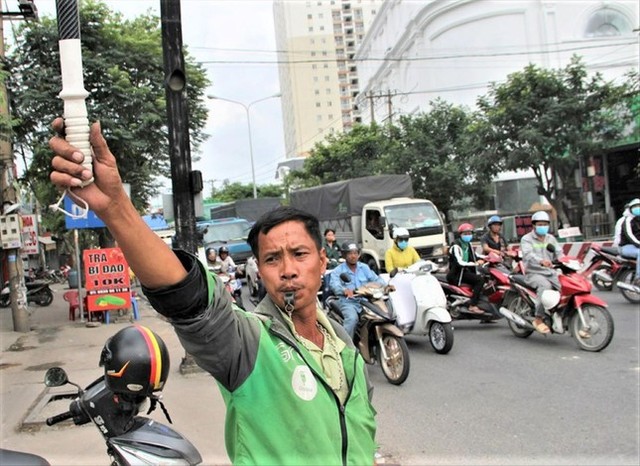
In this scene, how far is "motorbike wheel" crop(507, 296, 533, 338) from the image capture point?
23.2ft

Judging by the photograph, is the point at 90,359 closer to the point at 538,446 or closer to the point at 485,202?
the point at 538,446

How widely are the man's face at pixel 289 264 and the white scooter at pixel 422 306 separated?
5139mm

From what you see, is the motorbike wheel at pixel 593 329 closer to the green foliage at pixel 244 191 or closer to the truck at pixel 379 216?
the truck at pixel 379 216

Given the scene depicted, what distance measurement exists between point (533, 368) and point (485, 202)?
73.4 ft

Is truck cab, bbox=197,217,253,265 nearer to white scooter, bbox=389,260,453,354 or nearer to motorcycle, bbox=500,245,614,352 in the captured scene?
white scooter, bbox=389,260,453,354

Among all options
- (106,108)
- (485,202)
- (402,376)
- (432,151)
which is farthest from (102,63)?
(485,202)

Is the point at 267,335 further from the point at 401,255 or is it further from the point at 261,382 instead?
the point at 401,255

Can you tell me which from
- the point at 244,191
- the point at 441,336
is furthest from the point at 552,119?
the point at 244,191

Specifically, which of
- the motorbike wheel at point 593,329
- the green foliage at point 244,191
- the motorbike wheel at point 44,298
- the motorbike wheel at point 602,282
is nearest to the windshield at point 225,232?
the motorbike wheel at point 44,298

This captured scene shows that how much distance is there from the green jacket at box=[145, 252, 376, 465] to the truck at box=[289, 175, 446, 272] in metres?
12.0

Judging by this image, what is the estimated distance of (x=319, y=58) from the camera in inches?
3935

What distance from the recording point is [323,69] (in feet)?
337

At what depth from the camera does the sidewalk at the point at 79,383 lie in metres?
4.22

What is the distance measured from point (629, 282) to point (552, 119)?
10.8 m
